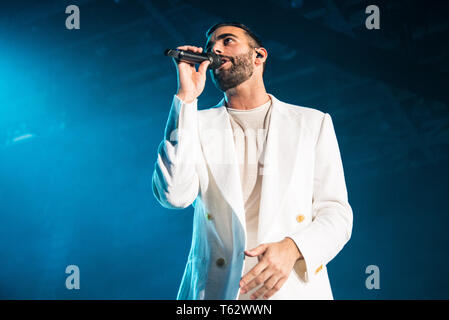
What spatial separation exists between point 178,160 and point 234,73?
1.79 feet

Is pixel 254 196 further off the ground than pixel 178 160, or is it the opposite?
pixel 178 160

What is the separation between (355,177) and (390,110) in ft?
3.91

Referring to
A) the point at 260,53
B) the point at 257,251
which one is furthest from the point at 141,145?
the point at 257,251

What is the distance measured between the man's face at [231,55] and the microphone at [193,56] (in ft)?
0.17

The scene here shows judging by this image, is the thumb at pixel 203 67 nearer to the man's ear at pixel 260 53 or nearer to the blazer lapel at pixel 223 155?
the blazer lapel at pixel 223 155

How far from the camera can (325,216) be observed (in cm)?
148

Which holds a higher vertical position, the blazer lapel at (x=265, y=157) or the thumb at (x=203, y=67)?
the thumb at (x=203, y=67)

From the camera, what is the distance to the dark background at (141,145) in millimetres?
4723

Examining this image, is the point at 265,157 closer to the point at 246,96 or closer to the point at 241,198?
the point at 241,198

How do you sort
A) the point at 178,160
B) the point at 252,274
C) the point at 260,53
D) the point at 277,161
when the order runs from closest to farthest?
the point at 252,274, the point at 178,160, the point at 277,161, the point at 260,53

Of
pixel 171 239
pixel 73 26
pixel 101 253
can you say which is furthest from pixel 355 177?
pixel 73 26

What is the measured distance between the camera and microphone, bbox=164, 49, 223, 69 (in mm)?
1593

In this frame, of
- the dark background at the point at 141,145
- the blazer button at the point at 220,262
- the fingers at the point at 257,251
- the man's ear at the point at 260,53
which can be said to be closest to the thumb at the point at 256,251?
the fingers at the point at 257,251

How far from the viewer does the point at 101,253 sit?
20.2ft
